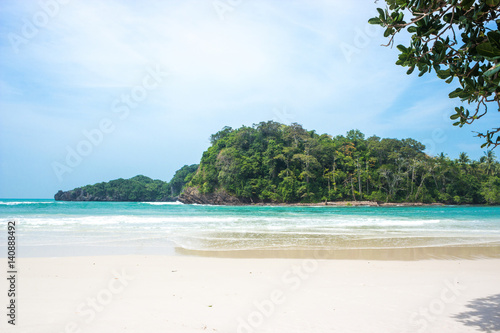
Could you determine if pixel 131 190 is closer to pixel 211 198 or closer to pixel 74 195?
pixel 74 195

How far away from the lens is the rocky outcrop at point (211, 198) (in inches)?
2301

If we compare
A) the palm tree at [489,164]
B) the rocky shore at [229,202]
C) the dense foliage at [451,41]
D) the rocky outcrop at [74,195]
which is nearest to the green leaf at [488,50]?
the dense foliage at [451,41]

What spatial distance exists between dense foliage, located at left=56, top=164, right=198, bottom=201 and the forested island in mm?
28604

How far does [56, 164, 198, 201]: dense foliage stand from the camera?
8869 cm

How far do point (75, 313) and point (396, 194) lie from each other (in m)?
61.8

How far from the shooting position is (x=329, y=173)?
58.8m

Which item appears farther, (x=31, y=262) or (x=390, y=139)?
(x=390, y=139)

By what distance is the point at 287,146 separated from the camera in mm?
63281

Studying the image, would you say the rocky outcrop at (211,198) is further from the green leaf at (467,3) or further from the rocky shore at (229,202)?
the green leaf at (467,3)

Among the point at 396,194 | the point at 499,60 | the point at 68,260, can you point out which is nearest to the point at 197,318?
the point at 499,60

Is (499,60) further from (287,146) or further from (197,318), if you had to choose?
(287,146)

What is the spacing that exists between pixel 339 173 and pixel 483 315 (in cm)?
5646

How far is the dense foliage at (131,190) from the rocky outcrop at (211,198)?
1947 cm

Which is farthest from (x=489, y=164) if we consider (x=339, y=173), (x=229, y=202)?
(x=229, y=202)
